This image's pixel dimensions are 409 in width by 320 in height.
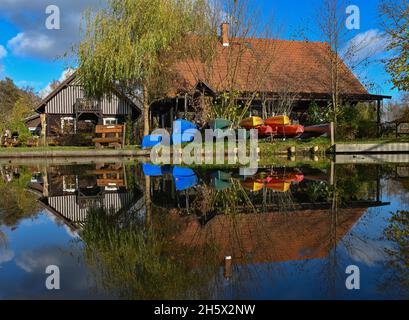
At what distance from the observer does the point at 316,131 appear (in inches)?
784

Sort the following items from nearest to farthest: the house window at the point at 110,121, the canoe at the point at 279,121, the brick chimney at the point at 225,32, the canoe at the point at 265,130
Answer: the canoe at the point at 265,130 < the canoe at the point at 279,121 < the brick chimney at the point at 225,32 < the house window at the point at 110,121

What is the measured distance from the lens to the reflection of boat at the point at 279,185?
637cm

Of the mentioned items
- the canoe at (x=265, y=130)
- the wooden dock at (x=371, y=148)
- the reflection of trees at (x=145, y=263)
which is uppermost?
the canoe at (x=265, y=130)

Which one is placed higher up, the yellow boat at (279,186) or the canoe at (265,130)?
the canoe at (265,130)

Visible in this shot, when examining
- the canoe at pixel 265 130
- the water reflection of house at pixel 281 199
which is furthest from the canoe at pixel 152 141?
the water reflection of house at pixel 281 199

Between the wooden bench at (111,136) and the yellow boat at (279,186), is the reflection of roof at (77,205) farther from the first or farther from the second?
the wooden bench at (111,136)

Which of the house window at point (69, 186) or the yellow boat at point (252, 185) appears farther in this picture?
the house window at point (69, 186)

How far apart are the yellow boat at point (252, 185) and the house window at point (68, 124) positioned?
27316 millimetres

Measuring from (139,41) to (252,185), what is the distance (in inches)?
627

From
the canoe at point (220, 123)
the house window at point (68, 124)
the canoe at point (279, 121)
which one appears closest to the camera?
the canoe at point (220, 123)

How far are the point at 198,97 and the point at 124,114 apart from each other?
1407cm

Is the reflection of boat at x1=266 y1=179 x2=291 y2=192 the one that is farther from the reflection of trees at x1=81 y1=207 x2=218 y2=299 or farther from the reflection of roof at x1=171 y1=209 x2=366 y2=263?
the reflection of trees at x1=81 y1=207 x2=218 y2=299

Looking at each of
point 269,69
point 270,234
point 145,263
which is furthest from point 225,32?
point 145,263

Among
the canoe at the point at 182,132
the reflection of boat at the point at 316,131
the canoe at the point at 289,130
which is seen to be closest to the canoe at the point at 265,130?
the canoe at the point at 289,130
